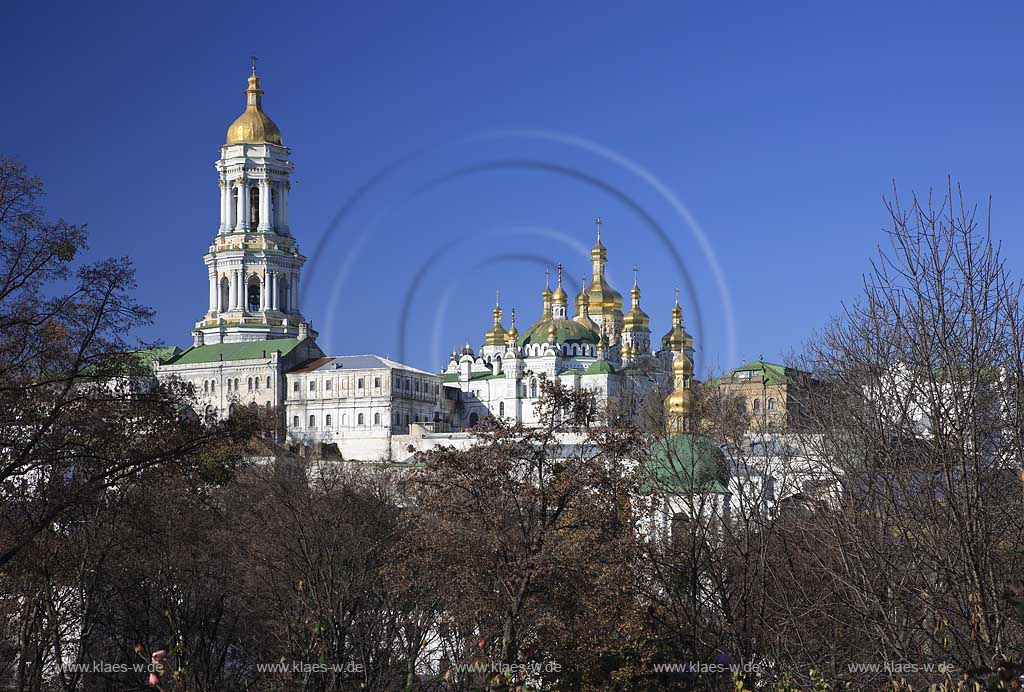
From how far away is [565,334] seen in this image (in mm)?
132750

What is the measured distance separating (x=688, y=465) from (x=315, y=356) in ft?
286

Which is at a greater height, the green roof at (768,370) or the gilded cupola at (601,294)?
the gilded cupola at (601,294)

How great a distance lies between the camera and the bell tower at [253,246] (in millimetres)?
126188

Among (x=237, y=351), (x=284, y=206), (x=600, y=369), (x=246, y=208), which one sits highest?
(x=284, y=206)

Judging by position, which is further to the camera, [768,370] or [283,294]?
[283,294]

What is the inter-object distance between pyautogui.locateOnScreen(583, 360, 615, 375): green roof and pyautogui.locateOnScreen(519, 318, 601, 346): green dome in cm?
679

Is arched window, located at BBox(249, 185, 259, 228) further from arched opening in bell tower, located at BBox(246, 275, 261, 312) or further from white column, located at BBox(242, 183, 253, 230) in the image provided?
arched opening in bell tower, located at BBox(246, 275, 261, 312)

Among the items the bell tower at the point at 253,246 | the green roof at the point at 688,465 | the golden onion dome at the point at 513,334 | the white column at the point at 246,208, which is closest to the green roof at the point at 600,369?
the golden onion dome at the point at 513,334

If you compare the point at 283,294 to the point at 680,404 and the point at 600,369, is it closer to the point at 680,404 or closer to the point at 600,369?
the point at 600,369

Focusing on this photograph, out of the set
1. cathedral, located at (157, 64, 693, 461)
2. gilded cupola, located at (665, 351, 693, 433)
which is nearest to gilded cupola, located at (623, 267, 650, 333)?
cathedral, located at (157, 64, 693, 461)

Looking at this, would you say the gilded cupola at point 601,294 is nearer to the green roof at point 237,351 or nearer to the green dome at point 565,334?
the green dome at point 565,334

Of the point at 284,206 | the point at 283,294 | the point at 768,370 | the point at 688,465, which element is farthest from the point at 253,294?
the point at 688,465

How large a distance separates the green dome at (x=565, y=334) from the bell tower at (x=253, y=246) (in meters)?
20.6

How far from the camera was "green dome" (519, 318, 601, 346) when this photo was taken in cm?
13238
